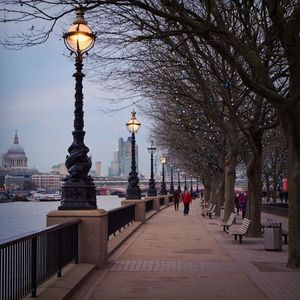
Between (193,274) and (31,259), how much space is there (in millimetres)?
4639

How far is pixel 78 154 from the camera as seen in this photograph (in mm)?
13469

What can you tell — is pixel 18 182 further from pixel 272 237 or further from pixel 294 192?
pixel 294 192

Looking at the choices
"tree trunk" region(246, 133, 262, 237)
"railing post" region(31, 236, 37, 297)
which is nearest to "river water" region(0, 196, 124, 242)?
"railing post" region(31, 236, 37, 297)

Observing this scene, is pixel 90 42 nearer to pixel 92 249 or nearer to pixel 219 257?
pixel 92 249

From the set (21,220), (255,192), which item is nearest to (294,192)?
(255,192)

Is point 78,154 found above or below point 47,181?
below

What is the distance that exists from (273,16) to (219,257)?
6.69 meters

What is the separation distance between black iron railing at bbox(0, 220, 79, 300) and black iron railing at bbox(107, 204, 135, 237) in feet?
23.3

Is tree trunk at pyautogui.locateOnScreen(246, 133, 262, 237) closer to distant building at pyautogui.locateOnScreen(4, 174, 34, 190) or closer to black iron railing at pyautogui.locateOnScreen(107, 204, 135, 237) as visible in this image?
black iron railing at pyautogui.locateOnScreen(107, 204, 135, 237)

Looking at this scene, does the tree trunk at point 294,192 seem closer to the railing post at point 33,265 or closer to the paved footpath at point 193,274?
the paved footpath at point 193,274

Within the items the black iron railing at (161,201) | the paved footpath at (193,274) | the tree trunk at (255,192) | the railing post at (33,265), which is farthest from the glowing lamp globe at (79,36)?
the black iron railing at (161,201)

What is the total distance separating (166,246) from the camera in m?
18.2

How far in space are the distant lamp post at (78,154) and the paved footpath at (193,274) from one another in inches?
65.7

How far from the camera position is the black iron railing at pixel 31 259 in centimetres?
720
